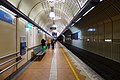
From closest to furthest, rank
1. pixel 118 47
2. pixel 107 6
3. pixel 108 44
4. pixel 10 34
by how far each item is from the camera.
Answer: pixel 10 34 < pixel 107 6 < pixel 118 47 < pixel 108 44

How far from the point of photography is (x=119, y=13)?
10.3 metres

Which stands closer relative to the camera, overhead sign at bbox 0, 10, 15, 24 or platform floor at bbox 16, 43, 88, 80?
overhead sign at bbox 0, 10, 15, 24

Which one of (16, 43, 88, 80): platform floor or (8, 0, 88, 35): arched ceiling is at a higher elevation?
(8, 0, 88, 35): arched ceiling

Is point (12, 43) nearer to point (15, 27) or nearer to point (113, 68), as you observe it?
point (15, 27)

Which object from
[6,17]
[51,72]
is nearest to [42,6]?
[51,72]

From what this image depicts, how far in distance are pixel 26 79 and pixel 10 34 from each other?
7.18ft

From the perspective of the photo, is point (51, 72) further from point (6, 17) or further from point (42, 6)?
point (42, 6)

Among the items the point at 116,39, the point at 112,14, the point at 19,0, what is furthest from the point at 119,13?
the point at 19,0

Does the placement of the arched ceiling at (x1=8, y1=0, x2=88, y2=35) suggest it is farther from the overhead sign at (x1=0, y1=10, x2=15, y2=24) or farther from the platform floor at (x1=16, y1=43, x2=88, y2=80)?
the platform floor at (x1=16, y1=43, x2=88, y2=80)

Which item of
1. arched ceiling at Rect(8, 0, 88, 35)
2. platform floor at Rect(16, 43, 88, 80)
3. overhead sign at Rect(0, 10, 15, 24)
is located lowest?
platform floor at Rect(16, 43, 88, 80)

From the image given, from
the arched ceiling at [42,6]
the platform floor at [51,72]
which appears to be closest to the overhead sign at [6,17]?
the arched ceiling at [42,6]

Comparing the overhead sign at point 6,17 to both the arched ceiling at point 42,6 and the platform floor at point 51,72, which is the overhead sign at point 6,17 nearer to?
the arched ceiling at point 42,6

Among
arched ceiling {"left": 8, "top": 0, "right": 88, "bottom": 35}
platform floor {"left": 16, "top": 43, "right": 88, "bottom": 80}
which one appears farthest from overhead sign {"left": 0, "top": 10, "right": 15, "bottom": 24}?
platform floor {"left": 16, "top": 43, "right": 88, "bottom": 80}

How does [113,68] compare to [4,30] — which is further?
[113,68]
